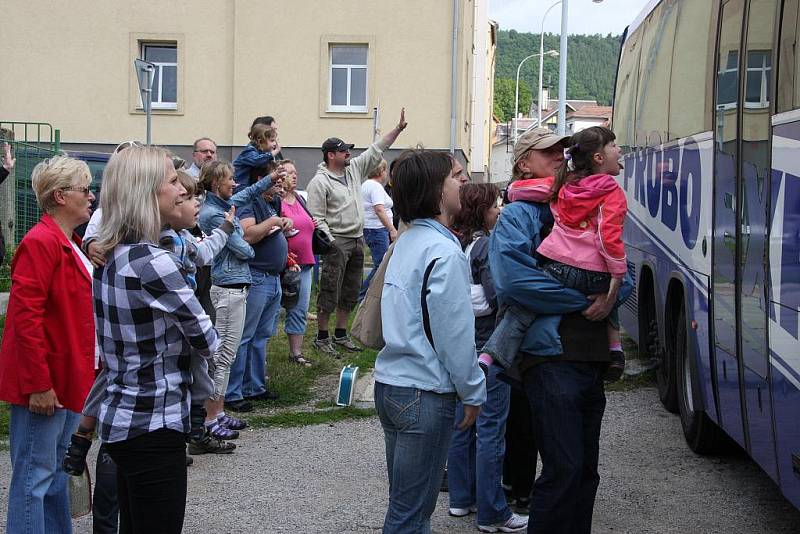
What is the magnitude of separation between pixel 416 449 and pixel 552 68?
15456cm

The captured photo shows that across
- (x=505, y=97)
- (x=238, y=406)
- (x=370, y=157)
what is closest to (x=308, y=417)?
(x=238, y=406)

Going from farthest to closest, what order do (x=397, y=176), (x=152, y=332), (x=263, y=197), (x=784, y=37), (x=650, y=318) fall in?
(x=650, y=318)
(x=263, y=197)
(x=784, y=37)
(x=397, y=176)
(x=152, y=332)

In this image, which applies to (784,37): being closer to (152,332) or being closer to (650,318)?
(152,332)

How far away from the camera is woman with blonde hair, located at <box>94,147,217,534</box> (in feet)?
10.9

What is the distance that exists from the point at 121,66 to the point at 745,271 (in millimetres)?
23131

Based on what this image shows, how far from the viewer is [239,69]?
83.0 ft

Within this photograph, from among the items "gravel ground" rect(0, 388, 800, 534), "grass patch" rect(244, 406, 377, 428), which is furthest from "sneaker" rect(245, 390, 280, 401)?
"gravel ground" rect(0, 388, 800, 534)

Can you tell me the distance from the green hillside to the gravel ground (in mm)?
110836

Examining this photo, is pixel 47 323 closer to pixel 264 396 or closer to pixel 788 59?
pixel 788 59

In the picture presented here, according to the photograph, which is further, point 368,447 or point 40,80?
point 40,80

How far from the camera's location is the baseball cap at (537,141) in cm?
442

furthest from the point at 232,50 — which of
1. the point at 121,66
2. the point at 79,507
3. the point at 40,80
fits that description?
the point at 79,507

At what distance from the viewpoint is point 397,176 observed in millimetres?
3732

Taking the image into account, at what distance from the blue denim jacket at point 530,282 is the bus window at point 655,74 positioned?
3.96 m
